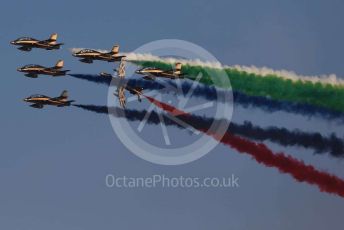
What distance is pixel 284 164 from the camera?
10725 cm

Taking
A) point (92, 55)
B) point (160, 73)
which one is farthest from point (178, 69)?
point (92, 55)

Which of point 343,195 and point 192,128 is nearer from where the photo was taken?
point 343,195

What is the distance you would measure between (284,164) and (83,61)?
29362 millimetres

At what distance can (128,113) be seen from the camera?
118m

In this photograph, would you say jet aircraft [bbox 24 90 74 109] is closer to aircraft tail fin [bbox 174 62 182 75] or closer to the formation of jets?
the formation of jets

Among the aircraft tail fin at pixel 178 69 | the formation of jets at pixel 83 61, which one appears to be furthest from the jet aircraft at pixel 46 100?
the aircraft tail fin at pixel 178 69

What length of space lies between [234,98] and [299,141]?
9.56m

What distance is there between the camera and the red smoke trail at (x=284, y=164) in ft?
344

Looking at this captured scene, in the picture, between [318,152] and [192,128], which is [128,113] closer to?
[192,128]

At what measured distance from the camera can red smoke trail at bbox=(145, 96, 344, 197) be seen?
10481cm

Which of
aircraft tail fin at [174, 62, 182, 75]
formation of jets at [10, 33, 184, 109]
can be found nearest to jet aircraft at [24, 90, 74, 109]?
formation of jets at [10, 33, 184, 109]

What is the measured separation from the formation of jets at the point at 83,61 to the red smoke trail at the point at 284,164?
42.9 ft

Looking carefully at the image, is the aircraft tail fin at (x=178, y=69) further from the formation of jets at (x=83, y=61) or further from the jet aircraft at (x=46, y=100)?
the jet aircraft at (x=46, y=100)

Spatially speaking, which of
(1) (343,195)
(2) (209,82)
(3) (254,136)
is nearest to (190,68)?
(2) (209,82)
